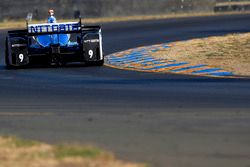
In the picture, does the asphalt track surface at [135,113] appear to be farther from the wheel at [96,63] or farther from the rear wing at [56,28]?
the rear wing at [56,28]

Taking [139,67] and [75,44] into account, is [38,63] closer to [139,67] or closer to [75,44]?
[75,44]

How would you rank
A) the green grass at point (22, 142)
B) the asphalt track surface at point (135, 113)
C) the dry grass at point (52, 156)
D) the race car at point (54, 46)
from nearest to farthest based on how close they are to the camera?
the dry grass at point (52, 156) < the asphalt track surface at point (135, 113) < the green grass at point (22, 142) < the race car at point (54, 46)

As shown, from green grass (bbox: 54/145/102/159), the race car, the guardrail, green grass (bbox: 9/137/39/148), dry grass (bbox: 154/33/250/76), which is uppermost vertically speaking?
green grass (bbox: 54/145/102/159)

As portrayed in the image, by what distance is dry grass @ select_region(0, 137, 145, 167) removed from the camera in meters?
8.59

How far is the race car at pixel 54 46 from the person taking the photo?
76.1 ft

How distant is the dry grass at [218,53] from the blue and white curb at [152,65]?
1.18ft

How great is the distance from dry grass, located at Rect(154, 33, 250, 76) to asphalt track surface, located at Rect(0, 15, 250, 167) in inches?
98.2

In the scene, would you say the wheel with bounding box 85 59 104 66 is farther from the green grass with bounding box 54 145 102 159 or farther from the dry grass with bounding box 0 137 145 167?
the green grass with bounding box 54 145 102 159

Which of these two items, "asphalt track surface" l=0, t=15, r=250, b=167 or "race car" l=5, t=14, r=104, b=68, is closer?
"asphalt track surface" l=0, t=15, r=250, b=167

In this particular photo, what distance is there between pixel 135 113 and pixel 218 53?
12.6 metres

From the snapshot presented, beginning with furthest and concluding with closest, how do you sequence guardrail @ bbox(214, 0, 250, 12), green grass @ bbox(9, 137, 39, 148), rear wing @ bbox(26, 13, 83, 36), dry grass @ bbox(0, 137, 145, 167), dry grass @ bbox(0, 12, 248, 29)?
guardrail @ bbox(214, 0, 250, 12) < dry grass @ bbox(0, 12, 248, 29) < rear wing @ bbox(26, 13, 83, 36) < green grass @ bbox(9, 137, 39, 148) < dry grass @ bbox(0, 137, 145, 167)

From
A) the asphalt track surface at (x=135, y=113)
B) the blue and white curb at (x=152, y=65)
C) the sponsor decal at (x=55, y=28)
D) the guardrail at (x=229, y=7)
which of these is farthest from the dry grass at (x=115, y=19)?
the asphalt track surface at (x=135, y=113)

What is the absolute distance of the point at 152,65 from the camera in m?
22.8

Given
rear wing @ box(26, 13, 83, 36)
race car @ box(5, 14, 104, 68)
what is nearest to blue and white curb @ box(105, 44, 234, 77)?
race car @ box(5, 14, 104, 68)
